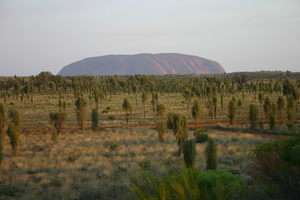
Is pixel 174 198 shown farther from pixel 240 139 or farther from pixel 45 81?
pixel 45 81

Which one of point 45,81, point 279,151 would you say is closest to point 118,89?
point 45,81

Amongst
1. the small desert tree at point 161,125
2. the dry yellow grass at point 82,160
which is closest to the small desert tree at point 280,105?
the dry yellow grass at point 82,160

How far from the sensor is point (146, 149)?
713 inches

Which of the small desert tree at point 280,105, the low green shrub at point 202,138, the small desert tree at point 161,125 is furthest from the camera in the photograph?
the small desert tree at point 280,105

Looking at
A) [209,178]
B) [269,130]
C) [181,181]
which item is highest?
[181,181]

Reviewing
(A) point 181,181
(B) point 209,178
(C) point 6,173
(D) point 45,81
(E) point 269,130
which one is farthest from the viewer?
(D) point 45,81

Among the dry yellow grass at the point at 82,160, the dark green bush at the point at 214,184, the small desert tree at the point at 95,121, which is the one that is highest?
the dark green bush at the point at 214,184

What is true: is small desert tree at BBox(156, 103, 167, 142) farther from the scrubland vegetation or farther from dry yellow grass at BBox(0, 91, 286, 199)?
dry yellow grass at BBox(0, 91, 286, 199)

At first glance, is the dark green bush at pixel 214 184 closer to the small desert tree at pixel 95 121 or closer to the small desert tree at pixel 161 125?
the small desert tree at pixel 161 125

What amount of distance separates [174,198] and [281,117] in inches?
1100

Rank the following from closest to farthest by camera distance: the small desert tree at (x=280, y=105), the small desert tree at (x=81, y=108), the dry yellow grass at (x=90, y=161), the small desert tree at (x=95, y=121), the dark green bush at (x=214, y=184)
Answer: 1. the dark green bush at (x=214, y=184)
2. the dry yellow grass at (x=90, y=161)
3. the small desert tree at (x=95, y=121)
4. the small desert tree at (x=81, y=108)
5. the small desert tree at (x=280, y=105)

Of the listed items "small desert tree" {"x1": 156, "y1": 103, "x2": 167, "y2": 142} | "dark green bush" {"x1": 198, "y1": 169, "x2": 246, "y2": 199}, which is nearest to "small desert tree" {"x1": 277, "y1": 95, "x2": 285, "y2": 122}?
"small desert tree" {"x1": 156, "y1": 103, "x2": 167, "y2": 142}

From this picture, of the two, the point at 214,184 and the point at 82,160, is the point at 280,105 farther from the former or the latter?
the point at 214,184

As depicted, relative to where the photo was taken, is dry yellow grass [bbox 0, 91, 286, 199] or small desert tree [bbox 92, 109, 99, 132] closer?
dry yellow grass [bbox 0, 91, 286, 199]
